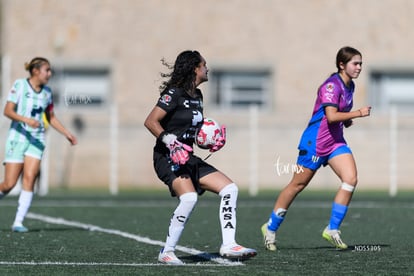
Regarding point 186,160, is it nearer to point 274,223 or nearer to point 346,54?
point 274,223

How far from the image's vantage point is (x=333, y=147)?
1196 cm

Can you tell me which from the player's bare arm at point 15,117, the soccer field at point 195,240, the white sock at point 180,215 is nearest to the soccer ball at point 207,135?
the white sock at point 180,215

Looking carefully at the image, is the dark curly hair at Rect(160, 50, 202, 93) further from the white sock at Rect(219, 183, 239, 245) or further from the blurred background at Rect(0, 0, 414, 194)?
the blurred background at Rect(0, 0, 414, 194)

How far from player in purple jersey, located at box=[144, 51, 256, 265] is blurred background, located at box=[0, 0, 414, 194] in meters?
19.0

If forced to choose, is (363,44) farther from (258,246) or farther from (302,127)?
(258,246)

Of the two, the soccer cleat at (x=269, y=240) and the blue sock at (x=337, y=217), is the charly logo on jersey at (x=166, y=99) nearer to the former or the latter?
the soccer cleat at (x=269, y=240)

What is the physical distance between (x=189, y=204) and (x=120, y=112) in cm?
2065

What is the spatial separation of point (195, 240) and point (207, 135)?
2892 millimetres

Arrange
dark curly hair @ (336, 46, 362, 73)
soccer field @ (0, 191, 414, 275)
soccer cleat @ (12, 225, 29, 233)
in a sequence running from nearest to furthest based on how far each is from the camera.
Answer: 1. soccer field @ (0, 191, 414, 275)
2. dark curly hair @ (336, 46, 362, 73)
3. soccer cleat @ (12, 225, 29, 233)

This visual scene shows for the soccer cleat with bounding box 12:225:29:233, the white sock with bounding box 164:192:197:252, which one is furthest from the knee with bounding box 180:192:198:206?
the soccer cleat with bounding box 12:225:29:233

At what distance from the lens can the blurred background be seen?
29.9 metres

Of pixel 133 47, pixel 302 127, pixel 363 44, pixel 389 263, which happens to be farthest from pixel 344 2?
pixel 389 263

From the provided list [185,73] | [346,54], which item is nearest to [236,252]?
[185,73]

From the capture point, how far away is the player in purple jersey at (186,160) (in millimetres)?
10094
